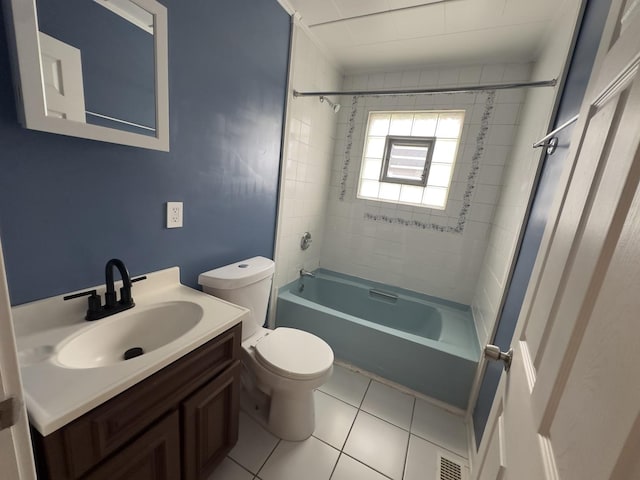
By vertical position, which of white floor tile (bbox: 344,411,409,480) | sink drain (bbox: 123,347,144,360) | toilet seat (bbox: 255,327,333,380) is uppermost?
sink drain (bbox: 123,347,144,360)

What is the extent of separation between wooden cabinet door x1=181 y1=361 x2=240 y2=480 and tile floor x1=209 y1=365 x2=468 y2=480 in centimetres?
22

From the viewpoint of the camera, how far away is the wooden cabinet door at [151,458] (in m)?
0.70

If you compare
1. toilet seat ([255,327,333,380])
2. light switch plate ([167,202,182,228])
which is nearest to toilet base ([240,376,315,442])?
toilet seat ([255,327,333,380])

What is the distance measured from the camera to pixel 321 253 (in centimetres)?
284

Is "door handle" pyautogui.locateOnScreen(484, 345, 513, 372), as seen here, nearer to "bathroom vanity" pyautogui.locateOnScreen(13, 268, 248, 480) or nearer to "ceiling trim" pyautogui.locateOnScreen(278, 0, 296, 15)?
"bathroom vanity" pyautogui.locateOnScreen(13, 268, 248, 480)

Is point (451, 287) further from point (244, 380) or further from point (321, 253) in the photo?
point (244, 380)

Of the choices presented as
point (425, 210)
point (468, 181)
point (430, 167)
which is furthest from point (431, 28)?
point (425, 210)

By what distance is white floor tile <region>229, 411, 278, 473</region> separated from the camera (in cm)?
128

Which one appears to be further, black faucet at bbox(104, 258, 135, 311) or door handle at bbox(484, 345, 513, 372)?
black faucet at bbox(104, 258, 135, 311)

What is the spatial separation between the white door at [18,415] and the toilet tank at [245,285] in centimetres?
90

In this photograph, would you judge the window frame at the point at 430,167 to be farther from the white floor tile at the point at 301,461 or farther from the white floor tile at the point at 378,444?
the white floor tile at the point at 301,461

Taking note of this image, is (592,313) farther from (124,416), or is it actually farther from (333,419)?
(333,419)

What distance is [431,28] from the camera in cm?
166

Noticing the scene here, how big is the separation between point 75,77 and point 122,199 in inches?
16.1
